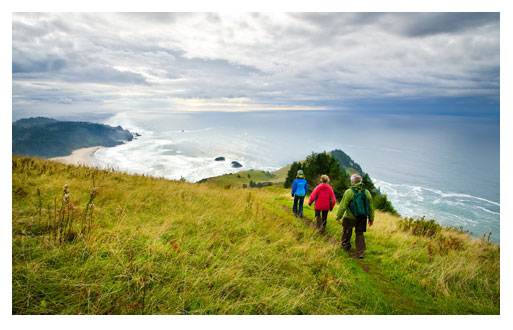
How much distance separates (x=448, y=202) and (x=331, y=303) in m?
190

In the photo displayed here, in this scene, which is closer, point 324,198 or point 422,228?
point 324,198

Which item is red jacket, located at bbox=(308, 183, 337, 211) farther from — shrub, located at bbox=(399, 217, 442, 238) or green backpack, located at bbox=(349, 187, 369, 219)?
shrub, located at bbox=(399, 217, 442, 238)

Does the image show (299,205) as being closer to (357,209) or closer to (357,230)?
(357,230)

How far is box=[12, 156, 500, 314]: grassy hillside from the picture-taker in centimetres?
299

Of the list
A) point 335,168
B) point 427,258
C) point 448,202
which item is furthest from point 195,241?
point 448,202

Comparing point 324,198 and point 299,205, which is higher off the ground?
point 324,198

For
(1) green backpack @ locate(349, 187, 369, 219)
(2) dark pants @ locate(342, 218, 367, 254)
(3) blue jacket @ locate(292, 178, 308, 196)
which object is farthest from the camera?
(3) blue jacket @ locate(292, 178, 308, 196)

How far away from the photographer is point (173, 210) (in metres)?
6.59

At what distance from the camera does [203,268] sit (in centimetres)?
384

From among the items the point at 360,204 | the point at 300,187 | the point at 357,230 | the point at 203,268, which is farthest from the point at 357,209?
the point at 203,268

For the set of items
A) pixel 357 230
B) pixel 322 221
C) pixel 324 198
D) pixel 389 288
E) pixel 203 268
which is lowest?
pixel 389 288

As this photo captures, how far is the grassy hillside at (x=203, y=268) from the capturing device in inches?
118

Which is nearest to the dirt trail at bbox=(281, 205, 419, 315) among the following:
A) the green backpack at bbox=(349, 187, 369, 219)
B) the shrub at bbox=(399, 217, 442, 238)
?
the green backpack at bbox=(349, 187, 369, 219)
